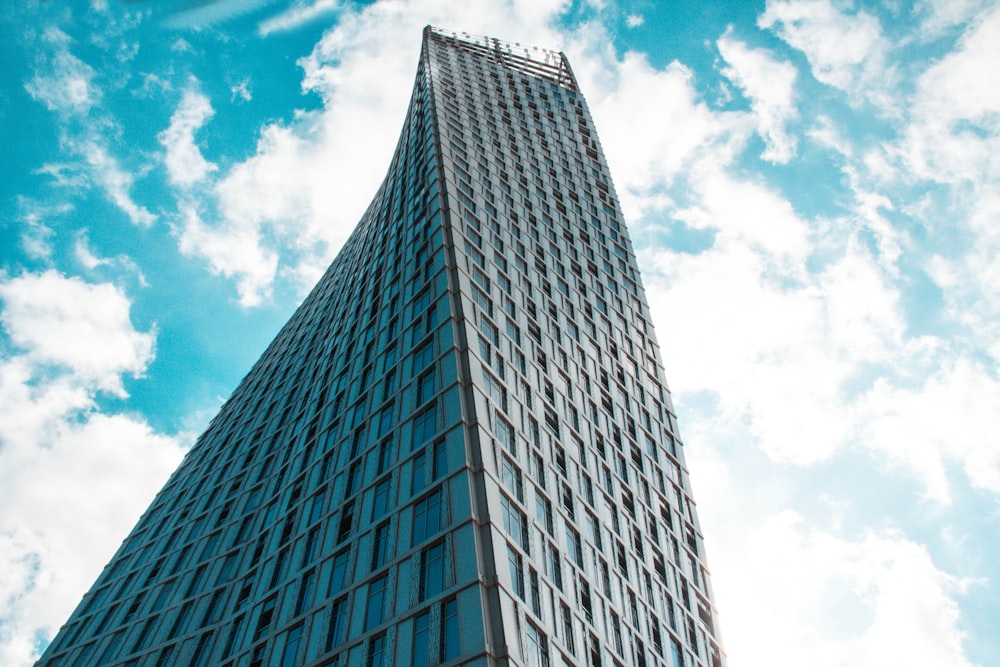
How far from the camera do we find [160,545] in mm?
63625

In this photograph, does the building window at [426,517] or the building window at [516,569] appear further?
the building window at [426,517]

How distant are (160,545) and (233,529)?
11304 millimetres

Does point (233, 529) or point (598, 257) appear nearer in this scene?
point (233, 529)

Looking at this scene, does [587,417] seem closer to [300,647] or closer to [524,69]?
[300,647]

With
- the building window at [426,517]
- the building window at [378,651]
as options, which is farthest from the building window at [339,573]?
the building window at [378,651]

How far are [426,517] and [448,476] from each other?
2.04 meters

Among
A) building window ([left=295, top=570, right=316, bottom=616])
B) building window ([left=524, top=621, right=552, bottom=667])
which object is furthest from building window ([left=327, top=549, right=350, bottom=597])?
building window ([left=524, top=621, right=552, bottom=667])

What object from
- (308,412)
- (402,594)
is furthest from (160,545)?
(402,594)

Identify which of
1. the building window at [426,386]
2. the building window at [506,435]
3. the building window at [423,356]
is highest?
the building window at [423,356]

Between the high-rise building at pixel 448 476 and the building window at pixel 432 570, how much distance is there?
0.29 feet

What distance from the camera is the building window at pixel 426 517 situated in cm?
3331

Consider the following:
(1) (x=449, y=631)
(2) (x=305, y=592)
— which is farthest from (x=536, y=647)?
(2) (x=305, y=592)

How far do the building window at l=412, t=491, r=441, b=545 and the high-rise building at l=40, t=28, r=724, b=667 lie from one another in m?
0.12

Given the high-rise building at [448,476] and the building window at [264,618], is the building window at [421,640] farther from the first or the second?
the building window at [264,618]
